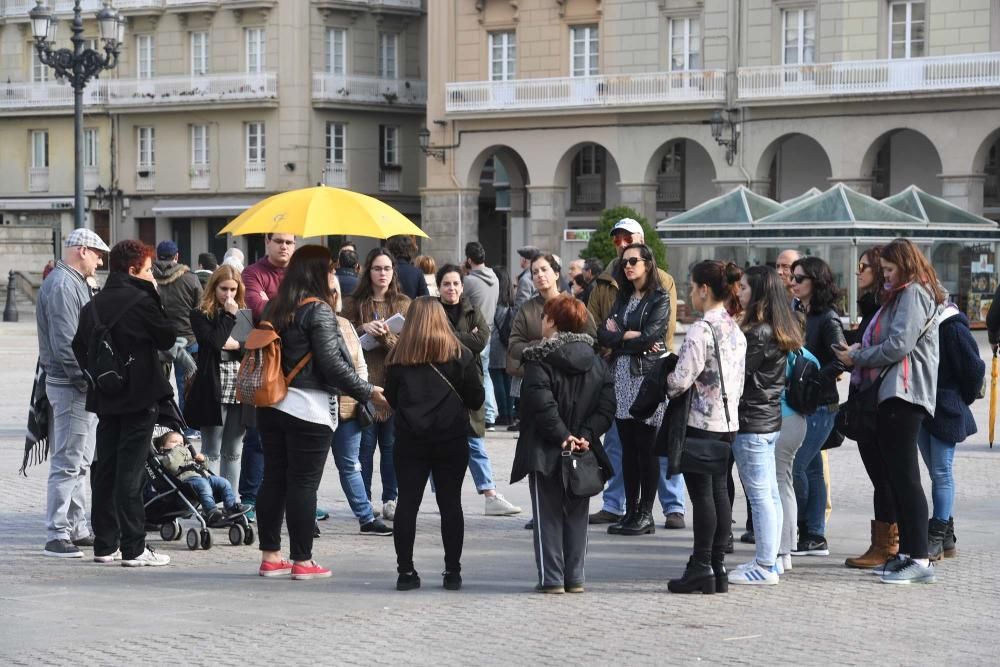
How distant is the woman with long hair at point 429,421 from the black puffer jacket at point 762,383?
4.99 feet

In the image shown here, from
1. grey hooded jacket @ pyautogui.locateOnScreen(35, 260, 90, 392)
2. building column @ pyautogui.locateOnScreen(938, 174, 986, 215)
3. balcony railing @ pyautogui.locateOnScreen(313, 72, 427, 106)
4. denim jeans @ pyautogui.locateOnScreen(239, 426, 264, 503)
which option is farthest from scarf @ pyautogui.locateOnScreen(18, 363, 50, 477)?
balcony railing @ pyautogui.locateOnScreen(313, 72, 427, 106)

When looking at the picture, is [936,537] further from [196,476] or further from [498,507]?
[196,476]

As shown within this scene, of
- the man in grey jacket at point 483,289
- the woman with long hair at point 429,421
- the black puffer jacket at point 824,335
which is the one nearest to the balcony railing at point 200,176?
the man in grey jacket at point 483,289

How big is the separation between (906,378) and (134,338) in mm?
4498

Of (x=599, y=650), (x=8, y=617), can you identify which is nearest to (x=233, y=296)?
(x=8, y=617)

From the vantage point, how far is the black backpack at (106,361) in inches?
404

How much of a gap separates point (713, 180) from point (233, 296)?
34591 millimetres

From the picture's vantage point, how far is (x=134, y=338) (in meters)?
10.4

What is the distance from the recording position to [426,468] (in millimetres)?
10062

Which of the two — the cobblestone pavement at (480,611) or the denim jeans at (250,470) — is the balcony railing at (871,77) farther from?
the denim jeans at (250,470)

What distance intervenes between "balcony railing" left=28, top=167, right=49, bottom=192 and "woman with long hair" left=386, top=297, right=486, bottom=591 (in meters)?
52.1

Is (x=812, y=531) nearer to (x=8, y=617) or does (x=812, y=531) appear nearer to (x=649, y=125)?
(x=8, y=617)

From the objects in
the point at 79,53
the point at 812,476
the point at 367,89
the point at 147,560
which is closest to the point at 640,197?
the point at 367,89

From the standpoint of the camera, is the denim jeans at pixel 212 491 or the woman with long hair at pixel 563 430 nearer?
the woman with long hair at pixel 563 430
